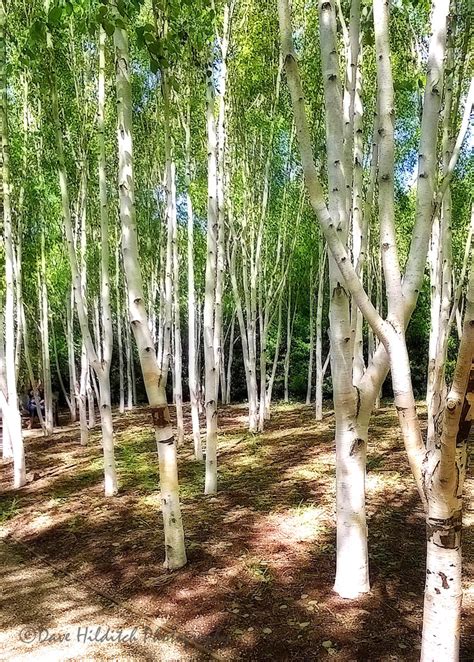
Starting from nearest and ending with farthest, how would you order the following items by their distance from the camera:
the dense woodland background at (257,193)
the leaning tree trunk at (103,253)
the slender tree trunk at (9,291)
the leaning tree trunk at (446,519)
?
1. the leaning tree trunk at (446,519)
2. the dense woodland background at (257,193)
3. the leaning tree trunk at (103,253)
4. the slender tree trunk at (9,291)

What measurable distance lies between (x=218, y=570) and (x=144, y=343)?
1.94 meters

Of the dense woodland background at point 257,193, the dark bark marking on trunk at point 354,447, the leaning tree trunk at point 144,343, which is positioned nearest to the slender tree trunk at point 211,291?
the dense woodland background at point 257,193

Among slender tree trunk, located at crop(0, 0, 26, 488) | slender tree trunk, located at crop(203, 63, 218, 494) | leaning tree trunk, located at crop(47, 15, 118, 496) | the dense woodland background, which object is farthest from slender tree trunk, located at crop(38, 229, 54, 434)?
slender tree trunk, located at crop(203, 63, 218, 494)

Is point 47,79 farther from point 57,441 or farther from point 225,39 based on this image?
point 57,441

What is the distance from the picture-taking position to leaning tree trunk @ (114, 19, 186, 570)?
173 inches

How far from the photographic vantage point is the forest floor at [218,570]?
3340mm

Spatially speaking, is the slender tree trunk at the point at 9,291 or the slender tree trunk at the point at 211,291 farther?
the slender tree trunk at the point at 9,291

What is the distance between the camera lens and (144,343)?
175 inches

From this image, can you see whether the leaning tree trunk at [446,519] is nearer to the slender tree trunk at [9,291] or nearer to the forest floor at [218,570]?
the forest floor at [218,570]

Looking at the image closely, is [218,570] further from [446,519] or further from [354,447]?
[446,519]

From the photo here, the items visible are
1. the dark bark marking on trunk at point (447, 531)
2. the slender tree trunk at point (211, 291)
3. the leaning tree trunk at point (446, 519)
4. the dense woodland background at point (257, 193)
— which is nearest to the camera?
the leaning tree trunk at point (446, 519)

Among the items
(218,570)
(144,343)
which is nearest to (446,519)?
(218,570)

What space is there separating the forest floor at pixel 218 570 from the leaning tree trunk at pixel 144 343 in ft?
1.34

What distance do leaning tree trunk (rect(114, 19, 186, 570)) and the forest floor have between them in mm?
410
